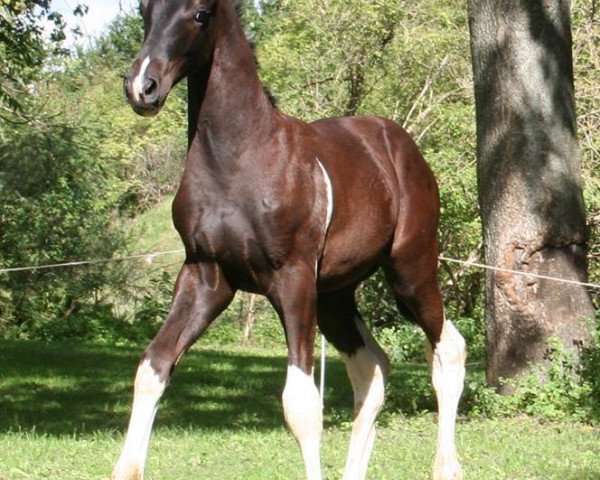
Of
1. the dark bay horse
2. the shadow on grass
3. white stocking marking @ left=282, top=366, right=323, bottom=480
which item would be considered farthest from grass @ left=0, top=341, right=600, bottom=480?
the dark bay horse

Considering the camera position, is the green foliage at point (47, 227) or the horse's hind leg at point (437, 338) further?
the green foliage at point (47, 227)

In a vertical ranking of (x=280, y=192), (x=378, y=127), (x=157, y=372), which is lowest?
(x=157, y=372)

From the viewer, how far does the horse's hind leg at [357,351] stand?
242 inches

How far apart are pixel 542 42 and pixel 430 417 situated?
3137mm

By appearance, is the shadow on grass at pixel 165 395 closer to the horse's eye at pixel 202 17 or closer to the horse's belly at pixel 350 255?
the horse's belly at pixel 350 255

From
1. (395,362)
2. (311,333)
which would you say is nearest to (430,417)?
(311,333)

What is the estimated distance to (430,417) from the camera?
973 centimetres

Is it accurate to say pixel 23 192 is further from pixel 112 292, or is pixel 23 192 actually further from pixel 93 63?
pixel 93 63

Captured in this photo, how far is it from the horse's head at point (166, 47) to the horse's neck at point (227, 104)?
13cm

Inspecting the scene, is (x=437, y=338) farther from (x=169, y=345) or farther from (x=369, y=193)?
(x=169, y=345)

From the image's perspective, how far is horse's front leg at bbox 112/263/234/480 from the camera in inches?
190

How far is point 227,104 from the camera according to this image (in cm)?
510

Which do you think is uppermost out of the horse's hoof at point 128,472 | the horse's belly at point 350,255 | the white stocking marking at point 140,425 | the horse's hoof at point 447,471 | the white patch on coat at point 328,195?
the white patch on coat at point 328,195

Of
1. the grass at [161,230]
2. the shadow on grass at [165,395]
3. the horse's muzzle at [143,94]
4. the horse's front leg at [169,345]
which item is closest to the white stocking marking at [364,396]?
the horse's front leg at [169,345]
